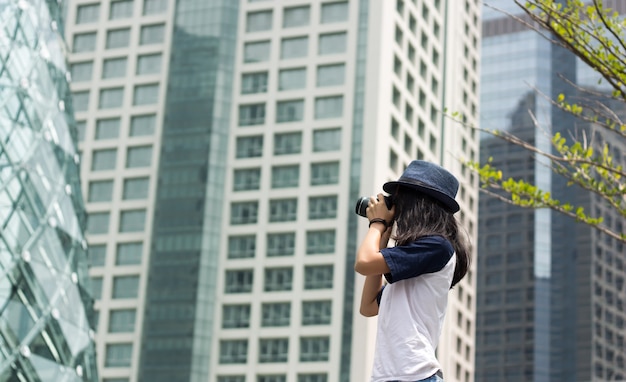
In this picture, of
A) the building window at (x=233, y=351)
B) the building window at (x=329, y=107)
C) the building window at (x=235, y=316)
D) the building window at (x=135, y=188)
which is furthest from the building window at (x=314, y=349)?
the building window at (x=135, y=188)

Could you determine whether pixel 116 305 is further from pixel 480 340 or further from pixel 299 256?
pixel 480 340

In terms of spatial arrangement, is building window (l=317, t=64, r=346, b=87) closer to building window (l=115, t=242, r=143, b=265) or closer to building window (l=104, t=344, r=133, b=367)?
building window (l=115, t=242, r=143, b=265)

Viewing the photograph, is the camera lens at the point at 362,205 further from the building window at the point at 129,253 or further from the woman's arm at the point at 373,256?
the building window at the point at 129,253

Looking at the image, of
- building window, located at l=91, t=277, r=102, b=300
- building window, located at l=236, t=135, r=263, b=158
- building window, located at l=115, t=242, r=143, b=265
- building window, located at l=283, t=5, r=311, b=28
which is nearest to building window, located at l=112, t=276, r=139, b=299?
building window, located at l=91, t=277, r=102, b=300

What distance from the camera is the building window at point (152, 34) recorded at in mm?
70781

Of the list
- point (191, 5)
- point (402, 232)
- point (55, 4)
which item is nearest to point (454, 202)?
point (402, 232)

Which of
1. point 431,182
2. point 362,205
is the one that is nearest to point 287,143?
point 362,205

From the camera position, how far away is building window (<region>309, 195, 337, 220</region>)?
6288cm

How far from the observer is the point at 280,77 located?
66750 mm

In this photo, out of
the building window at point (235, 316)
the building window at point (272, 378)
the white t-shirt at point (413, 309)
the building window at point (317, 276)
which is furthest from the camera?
the building window at point (235, 316)

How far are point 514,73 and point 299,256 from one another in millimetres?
53707

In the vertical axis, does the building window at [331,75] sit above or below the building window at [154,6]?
below

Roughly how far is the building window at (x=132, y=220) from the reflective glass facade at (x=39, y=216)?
118 feet

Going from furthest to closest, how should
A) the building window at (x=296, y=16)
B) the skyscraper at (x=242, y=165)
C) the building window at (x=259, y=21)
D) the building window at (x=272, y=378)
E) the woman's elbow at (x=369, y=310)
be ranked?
1. the building window at (x=259, y=21)
2. the building window at (x=296, y=16)
3. the skyscraper at (x=242, y=165)
4. the building window at (x=272, y=378)
5. the woman's elbow at (x=369, y=310)
